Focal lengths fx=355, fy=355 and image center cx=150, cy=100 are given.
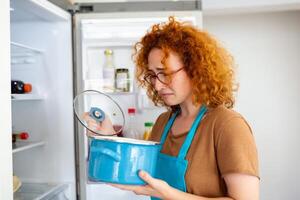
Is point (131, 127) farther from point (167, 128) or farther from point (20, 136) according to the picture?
point (167, 128)

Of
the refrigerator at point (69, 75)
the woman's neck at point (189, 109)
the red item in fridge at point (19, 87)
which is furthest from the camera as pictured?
the refrigerator at point (69, 75)

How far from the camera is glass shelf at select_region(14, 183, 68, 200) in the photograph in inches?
64.3

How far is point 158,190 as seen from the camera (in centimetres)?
94

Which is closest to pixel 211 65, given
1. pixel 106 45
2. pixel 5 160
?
pixel 5 160

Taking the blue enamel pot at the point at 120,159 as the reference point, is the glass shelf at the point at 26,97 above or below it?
above

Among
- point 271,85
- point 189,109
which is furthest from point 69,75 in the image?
point 271,85

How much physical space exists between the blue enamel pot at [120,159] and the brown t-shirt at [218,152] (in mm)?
150

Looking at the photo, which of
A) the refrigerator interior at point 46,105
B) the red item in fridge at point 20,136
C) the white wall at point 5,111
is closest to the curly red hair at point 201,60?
the white wall at point 5,111

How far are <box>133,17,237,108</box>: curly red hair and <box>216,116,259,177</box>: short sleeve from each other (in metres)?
0.12

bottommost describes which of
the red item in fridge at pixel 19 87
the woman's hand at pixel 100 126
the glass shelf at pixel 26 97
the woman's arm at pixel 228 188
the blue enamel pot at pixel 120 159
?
the woman's arm at pixel 228 188

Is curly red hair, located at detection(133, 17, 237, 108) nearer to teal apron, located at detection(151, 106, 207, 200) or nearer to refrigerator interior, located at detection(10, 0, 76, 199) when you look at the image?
teal apron, located at detection(151, 106, 207, 200)

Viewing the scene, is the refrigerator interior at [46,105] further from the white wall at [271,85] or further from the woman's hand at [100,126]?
the white wall at [271,85]

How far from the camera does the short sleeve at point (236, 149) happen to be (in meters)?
0.91

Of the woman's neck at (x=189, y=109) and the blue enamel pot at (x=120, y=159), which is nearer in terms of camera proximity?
the blue enamel pot at (x=120, y=159)
